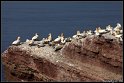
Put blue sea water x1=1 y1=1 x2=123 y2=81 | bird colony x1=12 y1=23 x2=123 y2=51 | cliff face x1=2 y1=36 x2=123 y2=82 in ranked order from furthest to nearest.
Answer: blue sea water x1=1 y1=1 x2=123 y2=81, bird colony x1=12 y1=23 x2=123 y2=51, cliff face x1=2 y1=36 x2=123 y2=82

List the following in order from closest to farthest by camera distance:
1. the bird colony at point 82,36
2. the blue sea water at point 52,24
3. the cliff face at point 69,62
A: the cliff face at point 69,62, the bird colony at point 82,36, the blue sea water at point 52,24

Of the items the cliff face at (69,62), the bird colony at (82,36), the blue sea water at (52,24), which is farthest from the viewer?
the blue sea water at (52,24)

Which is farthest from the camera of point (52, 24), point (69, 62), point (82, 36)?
point (52, 24)

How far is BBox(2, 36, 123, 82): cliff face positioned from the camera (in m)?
29.8

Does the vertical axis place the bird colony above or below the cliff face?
above

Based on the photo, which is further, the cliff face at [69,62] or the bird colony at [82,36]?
the bird colony at [82,36]

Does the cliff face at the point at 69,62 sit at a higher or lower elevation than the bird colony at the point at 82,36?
lower

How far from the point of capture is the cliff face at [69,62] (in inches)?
1173

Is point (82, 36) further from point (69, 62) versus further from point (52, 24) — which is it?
point (52, 24)

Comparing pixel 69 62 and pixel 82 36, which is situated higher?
pixel 82 36

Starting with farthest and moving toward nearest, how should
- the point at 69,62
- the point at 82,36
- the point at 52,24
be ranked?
the point at 52,24 < the point at 82,36 < the point at 69,62

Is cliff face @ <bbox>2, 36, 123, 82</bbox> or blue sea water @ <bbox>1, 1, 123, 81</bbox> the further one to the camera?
blue sea water @ <bbox>1, 1, 123, 81</bbox>

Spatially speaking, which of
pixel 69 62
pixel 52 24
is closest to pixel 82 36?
pixel 69 62

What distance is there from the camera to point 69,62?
31422 millimetres
